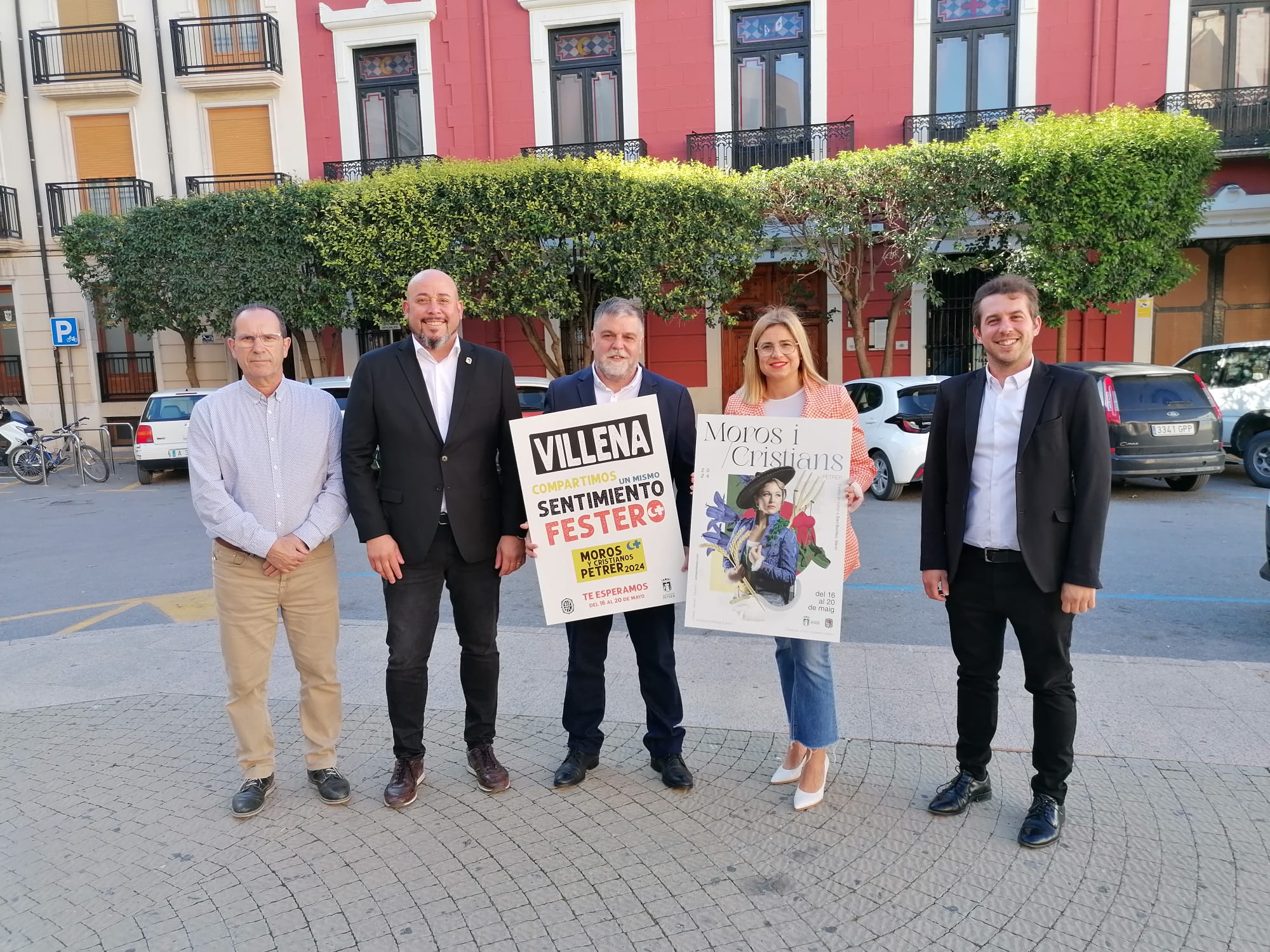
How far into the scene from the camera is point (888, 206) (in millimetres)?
14688

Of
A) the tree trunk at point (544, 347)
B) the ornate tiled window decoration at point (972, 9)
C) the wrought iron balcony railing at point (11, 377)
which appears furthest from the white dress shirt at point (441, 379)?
the wrought iron balcony railing at point (11, 377)

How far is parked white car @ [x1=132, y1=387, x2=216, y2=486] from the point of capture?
1484cm

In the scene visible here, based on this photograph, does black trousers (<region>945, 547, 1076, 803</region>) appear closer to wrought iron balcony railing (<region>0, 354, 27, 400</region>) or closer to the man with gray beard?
the man with gray beard

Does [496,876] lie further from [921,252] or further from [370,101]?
[370,101]

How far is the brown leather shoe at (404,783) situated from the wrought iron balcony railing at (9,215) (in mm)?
22827

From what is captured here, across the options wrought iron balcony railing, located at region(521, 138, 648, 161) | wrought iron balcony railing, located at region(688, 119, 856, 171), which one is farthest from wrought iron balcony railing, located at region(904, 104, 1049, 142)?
wrought iron balcony railing, located at region(521, 138, 648, 161)

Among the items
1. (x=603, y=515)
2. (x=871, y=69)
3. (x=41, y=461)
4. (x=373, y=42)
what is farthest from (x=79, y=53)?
(x=603, y=515)

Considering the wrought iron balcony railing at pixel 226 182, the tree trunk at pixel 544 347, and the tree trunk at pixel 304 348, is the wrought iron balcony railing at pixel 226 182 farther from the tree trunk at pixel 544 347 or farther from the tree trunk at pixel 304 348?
the tree trunk at pixel 544 347

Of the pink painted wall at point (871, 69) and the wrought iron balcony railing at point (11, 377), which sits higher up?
the pink painted wall at point (871, 69)

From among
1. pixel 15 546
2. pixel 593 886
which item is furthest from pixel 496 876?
pixel 15 546

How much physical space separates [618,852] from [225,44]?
72.5 feet

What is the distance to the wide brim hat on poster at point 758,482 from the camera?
332cm

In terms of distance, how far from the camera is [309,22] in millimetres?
19688

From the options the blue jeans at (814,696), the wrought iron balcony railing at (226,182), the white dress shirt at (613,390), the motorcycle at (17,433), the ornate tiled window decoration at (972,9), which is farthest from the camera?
A: the wrought iron balcony railing at (226,182)
